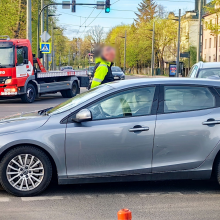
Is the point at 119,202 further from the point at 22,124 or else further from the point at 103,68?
the point at 103,68

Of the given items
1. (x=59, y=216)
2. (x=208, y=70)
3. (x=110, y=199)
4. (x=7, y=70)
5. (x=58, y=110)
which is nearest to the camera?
(x=59, y=216)

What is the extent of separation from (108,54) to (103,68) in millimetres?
459

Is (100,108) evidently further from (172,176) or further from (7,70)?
(7,70)

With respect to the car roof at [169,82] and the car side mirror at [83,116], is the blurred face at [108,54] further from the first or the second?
the car side mirror at [83,116]

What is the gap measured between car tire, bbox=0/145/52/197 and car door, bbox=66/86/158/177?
306mm

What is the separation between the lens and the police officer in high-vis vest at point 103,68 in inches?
380

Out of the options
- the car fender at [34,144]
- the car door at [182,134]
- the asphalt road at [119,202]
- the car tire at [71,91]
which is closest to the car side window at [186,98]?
the car door at [182,134]

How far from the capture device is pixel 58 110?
601 cm

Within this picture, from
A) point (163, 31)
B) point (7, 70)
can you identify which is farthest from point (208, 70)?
point (163, 31)

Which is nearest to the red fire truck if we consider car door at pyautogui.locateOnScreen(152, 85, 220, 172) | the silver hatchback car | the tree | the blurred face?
the blurred face

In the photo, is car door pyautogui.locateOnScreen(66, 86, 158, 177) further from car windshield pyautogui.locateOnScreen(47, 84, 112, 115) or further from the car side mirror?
car windshield pyautogui.locateOnScreen(47, 84, 112, 115)

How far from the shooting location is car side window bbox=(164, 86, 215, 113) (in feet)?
19.2

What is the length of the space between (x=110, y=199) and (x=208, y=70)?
6.43 meters

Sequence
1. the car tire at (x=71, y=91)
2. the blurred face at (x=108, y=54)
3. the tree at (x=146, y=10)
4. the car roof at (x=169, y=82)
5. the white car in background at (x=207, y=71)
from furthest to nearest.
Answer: the tree at (x=146, y=10) < the car tire at (x=71, y=91) < the white car in background at (x=207, y=71) < the blurred face at (x=108, y=54) < the car roof at (x=169, y=82)
